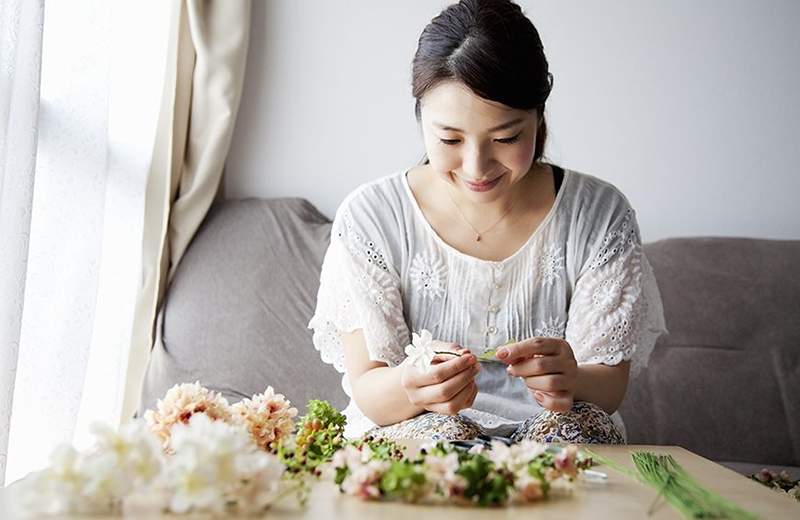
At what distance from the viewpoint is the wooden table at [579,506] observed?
99 centimetres

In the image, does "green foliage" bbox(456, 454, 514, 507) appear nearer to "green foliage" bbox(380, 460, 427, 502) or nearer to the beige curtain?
"green foliage" bbox(380, 460, 427, 502)

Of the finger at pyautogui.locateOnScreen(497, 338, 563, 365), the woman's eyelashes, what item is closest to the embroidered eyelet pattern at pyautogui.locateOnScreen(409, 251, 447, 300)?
the woman's eyelashes

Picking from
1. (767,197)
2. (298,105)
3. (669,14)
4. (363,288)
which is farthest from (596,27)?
(363,288)

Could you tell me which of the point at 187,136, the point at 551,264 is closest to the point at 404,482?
the point at 551,264

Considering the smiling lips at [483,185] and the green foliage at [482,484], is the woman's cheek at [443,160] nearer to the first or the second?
the smiling lips at [483,185]

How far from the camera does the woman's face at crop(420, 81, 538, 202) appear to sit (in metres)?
1.63

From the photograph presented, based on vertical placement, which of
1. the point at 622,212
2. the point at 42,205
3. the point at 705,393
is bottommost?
the point at 705,393

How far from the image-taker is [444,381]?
1.45 m

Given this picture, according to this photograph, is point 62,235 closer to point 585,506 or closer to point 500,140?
point 500,140

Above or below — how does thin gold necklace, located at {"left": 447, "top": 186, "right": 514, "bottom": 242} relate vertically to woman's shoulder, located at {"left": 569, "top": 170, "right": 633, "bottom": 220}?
below

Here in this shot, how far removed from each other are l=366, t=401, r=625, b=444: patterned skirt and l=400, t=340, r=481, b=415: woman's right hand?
4 cm

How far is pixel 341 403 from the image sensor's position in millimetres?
2445

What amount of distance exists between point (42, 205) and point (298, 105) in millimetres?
1012

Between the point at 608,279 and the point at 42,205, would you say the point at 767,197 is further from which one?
the point at 42,205
